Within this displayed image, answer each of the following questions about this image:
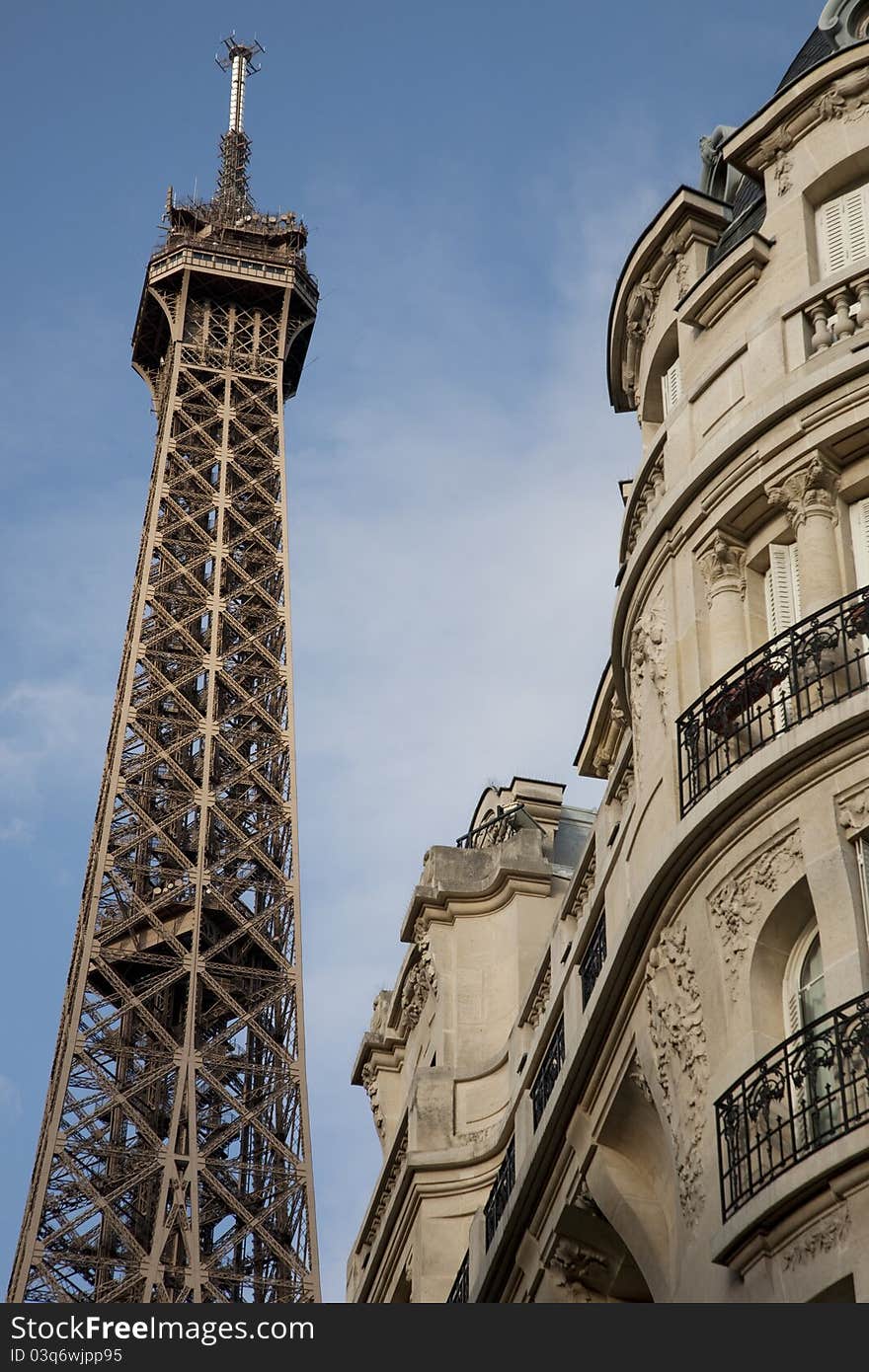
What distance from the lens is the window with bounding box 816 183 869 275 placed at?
19922 mm

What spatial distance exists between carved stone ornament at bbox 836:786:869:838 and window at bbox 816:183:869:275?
4.73 meters

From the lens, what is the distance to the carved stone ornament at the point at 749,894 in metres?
17.1

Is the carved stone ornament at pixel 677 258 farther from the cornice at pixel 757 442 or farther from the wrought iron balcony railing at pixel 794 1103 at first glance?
the wrought iron balcony railing at pixel 794 1103

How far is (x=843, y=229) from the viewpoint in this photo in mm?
20141

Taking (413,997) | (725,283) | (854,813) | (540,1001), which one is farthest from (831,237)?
(413,997)

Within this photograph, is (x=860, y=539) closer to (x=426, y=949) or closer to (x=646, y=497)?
(x=646, y=497)

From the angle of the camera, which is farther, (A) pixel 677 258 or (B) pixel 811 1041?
(A) pixel 677 258

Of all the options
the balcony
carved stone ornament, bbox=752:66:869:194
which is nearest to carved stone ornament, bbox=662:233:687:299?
carved stone ornament, bbox=752:66:869:194

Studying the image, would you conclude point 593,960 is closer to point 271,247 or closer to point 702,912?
point 702,912

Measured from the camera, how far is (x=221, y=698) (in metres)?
77.4

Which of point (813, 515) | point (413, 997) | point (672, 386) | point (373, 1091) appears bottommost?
point (813, 515)

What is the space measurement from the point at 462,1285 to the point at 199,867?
49844 millimetres

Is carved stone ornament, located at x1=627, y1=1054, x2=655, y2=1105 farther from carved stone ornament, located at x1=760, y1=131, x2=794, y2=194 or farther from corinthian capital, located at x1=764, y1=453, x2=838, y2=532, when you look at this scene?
carved stone ornament, located at x1=760, y1=131, x2=794, y2=194

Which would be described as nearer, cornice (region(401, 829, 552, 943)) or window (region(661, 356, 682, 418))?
window (region(661, 356, 682, 418))
